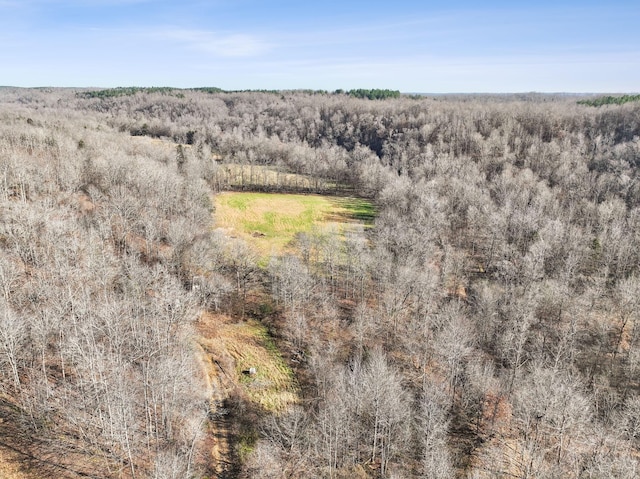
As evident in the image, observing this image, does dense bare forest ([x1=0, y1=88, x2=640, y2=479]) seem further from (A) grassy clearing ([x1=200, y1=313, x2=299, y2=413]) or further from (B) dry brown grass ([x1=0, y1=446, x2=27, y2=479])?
(A) grassy clearing ([x1=200, y1=313, x2=299, y2=413])

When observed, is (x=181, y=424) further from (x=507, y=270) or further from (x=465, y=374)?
(x=507, y=270)

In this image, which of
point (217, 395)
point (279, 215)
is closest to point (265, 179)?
point (279, 215)

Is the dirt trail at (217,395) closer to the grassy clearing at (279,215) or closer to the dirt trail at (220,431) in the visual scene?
the dirt trail at (220,431)

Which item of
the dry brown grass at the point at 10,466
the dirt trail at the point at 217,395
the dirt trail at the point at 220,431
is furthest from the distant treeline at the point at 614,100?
the dry brown grass at the point at 10,466

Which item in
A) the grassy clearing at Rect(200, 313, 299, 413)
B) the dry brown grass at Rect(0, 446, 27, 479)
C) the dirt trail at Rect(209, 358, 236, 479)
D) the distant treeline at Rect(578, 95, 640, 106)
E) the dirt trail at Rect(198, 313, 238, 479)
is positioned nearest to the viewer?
the dry brown grass at Rect(0, 446, 27, 479)

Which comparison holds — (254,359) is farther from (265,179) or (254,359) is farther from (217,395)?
(265,179)

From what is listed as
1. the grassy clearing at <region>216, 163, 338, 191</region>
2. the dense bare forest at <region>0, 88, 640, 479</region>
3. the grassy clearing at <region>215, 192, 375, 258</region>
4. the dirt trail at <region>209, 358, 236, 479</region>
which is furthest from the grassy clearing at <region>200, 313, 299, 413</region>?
the grassy clearing at <region>216, 163, 338, 191</region>

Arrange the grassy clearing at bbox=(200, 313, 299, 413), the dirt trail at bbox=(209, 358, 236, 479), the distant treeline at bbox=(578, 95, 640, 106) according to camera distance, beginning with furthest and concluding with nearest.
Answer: the distant treeline at bbox=(578, 95, 640, 106) → the grassy clearing at bbox=(200, 313, 299, 413) → the dirt trail at bbox=(209, 358, 236, 479)
